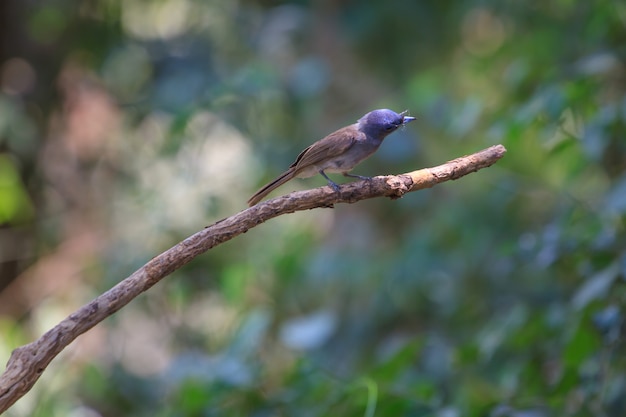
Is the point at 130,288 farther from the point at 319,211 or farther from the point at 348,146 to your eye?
the point at 319,211

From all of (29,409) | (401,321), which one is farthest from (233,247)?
(29,409)

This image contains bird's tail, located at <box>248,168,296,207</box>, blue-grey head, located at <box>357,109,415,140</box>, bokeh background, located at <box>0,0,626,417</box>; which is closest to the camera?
bird's tail, located at <box>248,168,296,207</box>

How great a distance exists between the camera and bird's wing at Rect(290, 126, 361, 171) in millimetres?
2951

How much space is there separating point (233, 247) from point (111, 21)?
6.93 ft

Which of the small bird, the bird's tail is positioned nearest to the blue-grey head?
the small bird

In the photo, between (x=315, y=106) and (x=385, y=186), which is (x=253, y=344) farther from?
(x=315, y=106)

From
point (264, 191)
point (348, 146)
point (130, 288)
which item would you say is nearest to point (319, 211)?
point (348, 146)

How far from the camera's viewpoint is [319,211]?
7.11 meters

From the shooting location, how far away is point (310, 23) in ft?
20.6

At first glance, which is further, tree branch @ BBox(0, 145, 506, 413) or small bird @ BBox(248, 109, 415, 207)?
small bird @ BBox(248, 109, 415, 207)

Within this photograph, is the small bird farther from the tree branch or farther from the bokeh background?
the bokeh background

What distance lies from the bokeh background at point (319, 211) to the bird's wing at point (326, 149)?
0.85 m

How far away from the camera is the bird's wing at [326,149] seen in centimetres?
295

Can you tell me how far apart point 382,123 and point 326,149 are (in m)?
0.22
